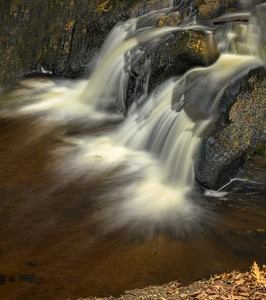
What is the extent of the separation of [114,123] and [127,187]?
7.96 ft

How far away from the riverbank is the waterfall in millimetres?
1166

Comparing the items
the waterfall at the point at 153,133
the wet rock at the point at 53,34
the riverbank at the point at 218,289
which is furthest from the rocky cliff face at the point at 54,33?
the riverbank at the point at 218,289

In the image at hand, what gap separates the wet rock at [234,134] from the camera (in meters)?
6.51

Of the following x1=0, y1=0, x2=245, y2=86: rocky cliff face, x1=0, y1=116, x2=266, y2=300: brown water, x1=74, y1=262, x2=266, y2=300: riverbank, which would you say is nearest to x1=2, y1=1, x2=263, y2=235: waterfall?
x1=0, y1=116, x2=266, y2=300: brown water

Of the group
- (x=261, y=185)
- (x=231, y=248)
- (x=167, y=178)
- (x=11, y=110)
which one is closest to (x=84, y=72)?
(x=11, y=110)

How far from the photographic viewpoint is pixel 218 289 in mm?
4207

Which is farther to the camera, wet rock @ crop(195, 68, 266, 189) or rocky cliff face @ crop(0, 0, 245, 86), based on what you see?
rocky cliff face @ crop(0, 0, 245, 86)

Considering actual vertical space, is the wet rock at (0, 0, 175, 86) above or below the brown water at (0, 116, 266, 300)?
above

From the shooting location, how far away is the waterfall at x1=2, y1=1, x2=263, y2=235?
628cm

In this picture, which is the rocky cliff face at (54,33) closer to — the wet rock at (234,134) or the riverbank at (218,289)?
the wet rock at (234,134)

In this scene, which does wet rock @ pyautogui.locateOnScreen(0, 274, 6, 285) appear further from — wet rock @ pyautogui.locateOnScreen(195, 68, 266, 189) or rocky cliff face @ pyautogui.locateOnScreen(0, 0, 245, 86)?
rocky cliff face @ pyautogui.locateOnScreen(0, 0, 245, 86)

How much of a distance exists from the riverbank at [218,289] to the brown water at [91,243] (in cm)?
19

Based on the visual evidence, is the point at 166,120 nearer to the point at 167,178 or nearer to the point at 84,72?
the point at 167,178

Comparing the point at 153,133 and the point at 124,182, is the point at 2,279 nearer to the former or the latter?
the point at 124,182
